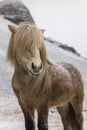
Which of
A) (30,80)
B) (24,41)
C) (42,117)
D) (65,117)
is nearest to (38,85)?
(30,80)

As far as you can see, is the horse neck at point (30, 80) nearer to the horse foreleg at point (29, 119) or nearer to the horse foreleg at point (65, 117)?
the horse foreleg at point (29, 119)

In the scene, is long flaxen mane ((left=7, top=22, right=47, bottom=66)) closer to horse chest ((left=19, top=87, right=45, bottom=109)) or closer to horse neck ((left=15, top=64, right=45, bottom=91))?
horse neck ((left=15, top=64, right=45, bottom=91))

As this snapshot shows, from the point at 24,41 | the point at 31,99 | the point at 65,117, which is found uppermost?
the point at 24,41

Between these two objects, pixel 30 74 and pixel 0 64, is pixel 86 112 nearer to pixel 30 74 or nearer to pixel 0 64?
pixel 30 74

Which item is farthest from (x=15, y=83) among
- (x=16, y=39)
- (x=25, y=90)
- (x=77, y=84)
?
(x=77, y=84)

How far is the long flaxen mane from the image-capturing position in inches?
193

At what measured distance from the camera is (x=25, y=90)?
5062mm

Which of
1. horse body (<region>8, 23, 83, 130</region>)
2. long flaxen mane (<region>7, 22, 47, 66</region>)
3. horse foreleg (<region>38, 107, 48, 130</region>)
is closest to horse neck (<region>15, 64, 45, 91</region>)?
horse body (<region>8, 23, 83, 130</region>)

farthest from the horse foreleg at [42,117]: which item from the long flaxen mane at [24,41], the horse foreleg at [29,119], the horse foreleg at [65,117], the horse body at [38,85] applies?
the horse foreleg at [65,117]

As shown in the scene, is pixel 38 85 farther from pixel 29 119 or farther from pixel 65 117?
pixel 65 117

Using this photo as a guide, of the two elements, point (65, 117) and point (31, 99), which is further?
point (65, 117)

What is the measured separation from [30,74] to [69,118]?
6.09 feet

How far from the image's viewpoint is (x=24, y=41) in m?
4.89

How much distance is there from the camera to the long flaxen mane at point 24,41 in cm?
490
